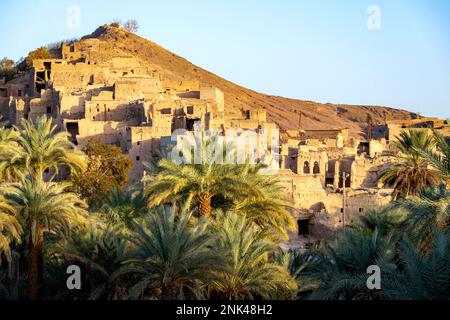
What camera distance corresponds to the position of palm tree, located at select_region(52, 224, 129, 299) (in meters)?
18.4

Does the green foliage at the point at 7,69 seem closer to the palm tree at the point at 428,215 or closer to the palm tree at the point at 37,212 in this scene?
the palm tree at the point at 37,212

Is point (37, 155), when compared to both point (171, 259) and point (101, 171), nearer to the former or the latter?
point (171, 259)

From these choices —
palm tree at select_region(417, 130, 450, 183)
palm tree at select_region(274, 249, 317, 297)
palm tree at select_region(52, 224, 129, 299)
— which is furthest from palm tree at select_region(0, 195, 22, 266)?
palm tree at select_region(417, 130, 450, 183)

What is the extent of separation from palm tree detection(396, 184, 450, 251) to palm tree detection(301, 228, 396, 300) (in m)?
0.78

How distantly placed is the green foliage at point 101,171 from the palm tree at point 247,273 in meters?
16.1

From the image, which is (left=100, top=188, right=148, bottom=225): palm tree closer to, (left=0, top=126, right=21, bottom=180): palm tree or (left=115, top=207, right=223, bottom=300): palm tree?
(left=0, top=126, right=21, bottom=180): palm tree

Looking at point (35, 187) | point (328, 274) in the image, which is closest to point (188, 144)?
point (35, 187)

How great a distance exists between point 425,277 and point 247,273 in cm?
492

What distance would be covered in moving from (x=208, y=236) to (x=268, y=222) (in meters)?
6.48

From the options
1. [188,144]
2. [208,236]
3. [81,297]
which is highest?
[188,144]

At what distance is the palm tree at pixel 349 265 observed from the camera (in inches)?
674

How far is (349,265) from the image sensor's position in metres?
18.5
